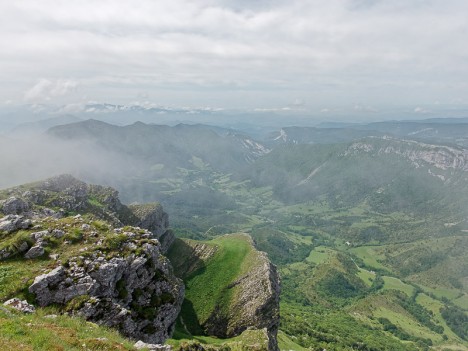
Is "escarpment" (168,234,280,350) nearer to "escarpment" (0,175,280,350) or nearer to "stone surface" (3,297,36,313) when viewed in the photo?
"escarpment" (0,175,280,350)

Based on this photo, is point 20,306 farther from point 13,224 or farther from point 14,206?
point 14,206

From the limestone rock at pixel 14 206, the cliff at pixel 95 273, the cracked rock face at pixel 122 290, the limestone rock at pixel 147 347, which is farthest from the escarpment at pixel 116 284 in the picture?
the limestone rock at pixel 147 347

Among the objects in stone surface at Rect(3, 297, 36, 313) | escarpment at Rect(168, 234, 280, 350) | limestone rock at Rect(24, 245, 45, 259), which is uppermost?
stone surface at Rect(3, 297, 36, 313)

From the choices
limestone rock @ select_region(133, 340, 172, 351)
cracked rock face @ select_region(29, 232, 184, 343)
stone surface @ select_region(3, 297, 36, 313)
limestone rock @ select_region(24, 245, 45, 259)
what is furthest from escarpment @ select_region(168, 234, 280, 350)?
stone surface @ select_region(3, 297, 36, 313)

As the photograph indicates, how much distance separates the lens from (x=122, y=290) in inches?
1957

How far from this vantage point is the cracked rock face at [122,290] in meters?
42.8

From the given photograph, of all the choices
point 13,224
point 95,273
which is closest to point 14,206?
point 13,224

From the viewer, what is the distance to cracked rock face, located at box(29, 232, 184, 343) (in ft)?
141

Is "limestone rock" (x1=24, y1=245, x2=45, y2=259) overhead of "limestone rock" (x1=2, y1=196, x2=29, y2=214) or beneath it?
overhead

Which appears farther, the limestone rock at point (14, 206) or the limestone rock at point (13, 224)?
the limestone rock at point (14, 206)

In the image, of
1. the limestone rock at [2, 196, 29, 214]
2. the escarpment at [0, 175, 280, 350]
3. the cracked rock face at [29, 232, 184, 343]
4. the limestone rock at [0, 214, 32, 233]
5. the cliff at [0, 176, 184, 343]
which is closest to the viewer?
the cracked rock face at [29, 232, 184, 343]

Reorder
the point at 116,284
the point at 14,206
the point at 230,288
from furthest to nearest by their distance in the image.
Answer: the point at 230,288 < the point at 14,206 < the point at 116,284

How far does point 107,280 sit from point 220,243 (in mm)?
80769

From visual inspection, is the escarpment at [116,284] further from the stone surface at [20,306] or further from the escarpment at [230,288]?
the stone surface at [20,306]
